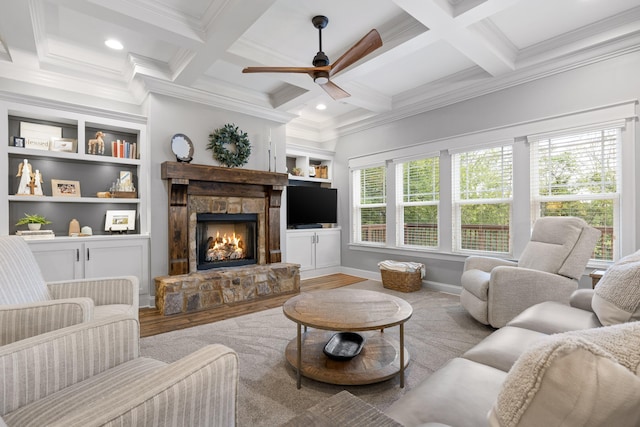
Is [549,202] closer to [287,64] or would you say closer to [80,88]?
[287,64]

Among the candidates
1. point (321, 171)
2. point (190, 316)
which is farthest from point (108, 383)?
point (321, 171)

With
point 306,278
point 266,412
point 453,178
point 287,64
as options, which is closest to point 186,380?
point 266,412

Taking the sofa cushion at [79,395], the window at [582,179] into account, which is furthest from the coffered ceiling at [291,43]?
the sofa cushion at [79,395]

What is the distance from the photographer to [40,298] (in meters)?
1.86

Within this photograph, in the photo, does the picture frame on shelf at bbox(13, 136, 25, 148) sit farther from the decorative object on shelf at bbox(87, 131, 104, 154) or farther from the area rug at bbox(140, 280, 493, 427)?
the area rug at bbox(140, 280, 493, 427)

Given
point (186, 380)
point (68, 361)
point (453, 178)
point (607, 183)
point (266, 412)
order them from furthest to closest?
point (453, 178) < point (607, 183) < point (266, 412) < point (68, 361) < point (186, 380)

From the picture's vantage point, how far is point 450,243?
170 inches

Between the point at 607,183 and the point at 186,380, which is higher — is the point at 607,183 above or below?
above

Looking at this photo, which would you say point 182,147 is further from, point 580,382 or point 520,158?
point 580,382

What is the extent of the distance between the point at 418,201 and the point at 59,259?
175 inches

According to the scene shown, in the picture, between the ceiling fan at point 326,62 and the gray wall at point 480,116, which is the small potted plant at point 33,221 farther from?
the gray wall at point 480,116

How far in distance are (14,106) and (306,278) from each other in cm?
422

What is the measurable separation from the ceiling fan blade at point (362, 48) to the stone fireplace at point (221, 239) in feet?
7.26

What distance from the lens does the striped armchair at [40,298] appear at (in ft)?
4.70
